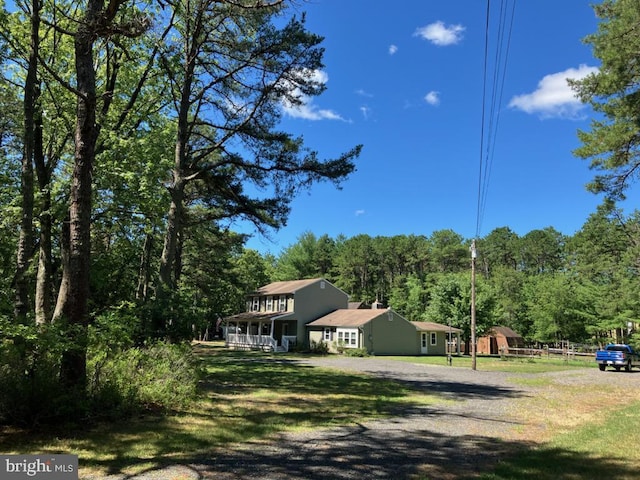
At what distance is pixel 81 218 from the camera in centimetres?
826

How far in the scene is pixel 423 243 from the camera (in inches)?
3147

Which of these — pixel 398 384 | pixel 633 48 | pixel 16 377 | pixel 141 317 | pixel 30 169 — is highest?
pixel 633 48

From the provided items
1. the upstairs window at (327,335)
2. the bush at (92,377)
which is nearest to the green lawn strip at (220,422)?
the bush at (92,377)

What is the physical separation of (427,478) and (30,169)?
33.8 ft

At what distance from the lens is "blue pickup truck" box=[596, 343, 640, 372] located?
992 inches

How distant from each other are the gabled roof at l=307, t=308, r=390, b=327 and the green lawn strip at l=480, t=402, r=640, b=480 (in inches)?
1050

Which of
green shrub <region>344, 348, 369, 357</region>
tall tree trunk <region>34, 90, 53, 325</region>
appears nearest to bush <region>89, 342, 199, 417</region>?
tall tree trunk <region>34, 90, 53, 325</region>

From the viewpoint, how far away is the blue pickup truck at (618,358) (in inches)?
992

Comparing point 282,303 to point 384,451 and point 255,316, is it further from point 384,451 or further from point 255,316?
point 384,451

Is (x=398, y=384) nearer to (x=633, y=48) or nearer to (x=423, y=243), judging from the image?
(x=633, y=48)

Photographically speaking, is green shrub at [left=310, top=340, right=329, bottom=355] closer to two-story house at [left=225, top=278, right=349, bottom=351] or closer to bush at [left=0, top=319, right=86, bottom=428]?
two-story house at [left=225, top=278, right=349, bottom=351]

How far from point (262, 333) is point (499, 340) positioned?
87.5 ft

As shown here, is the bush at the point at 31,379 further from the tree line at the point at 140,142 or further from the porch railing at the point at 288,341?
the porch railing at the point at 288,341

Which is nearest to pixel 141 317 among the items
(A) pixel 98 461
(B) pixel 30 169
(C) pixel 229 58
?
(B) pixel 30 169
